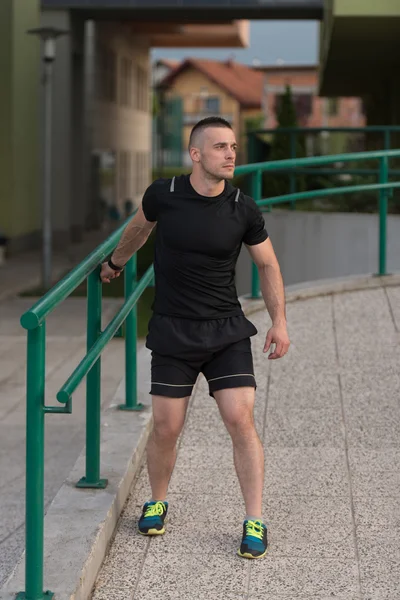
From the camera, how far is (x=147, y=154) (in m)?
47.0

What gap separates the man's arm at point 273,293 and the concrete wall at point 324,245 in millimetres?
8993

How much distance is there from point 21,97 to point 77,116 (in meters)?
3.54

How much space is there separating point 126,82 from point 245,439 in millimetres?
36502

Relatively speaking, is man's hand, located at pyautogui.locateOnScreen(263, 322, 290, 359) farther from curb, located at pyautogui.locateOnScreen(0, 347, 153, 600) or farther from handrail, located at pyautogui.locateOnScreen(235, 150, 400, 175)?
handrail, located at pyautogui.locateOnScreen(235, 150, 400, 175)

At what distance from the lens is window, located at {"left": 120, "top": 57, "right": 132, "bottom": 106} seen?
38531 mm

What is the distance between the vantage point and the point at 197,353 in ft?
13.7

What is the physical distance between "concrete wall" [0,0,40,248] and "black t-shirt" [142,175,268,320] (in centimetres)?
1973

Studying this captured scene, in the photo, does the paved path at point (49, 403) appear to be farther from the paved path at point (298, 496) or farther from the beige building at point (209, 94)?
the beige building at point (209, 94)

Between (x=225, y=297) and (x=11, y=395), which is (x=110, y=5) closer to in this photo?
(x=11, y=395)

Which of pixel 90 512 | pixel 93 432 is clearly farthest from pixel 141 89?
pixel 90 512

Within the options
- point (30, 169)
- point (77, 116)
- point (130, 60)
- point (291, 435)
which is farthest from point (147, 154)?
point (291, 435)

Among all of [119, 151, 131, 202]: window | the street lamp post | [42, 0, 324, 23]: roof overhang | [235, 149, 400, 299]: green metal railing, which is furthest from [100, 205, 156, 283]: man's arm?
[119, 151, 131, 202]: window

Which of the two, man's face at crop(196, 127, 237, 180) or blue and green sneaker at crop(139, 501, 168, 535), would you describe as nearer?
man's face at crop(196, 127, 237, 180)

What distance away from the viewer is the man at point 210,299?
13.3 feet
